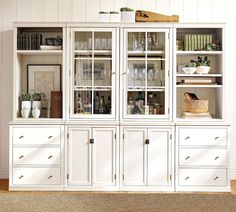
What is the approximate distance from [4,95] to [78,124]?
1.13m

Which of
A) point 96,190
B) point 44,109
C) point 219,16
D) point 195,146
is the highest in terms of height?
point 219,16

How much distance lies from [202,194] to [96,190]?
110 cm

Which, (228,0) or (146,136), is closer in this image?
(146,136)

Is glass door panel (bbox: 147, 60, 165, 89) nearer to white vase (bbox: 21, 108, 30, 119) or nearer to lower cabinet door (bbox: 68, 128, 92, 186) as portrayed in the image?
lower cabinet door (bbox: 68, 128, 92, 186)

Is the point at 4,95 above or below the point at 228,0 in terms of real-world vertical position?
below

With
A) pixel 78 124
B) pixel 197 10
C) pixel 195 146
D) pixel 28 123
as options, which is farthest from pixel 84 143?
pixel 197 10

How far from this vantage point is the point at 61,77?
5594 mm

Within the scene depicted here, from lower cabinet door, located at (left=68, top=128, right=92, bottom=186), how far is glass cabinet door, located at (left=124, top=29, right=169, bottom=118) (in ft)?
1.72

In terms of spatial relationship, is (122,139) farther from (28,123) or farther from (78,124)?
(28,123)

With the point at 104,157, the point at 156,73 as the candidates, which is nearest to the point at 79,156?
the point at 104,157

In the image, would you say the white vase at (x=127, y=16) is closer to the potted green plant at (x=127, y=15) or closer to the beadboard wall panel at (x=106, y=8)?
the potted green plant at (x=127, y=15)

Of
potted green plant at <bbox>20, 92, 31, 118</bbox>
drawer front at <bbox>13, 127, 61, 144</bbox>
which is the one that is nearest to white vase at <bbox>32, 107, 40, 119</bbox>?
potted green plant at <bbox>20, 92, 31, 118</bbox>

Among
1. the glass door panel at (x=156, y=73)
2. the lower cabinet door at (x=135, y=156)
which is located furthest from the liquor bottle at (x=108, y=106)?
the glass door panel at (x=156, y=73)

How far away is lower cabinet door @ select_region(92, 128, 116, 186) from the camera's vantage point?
5137 millimetres
